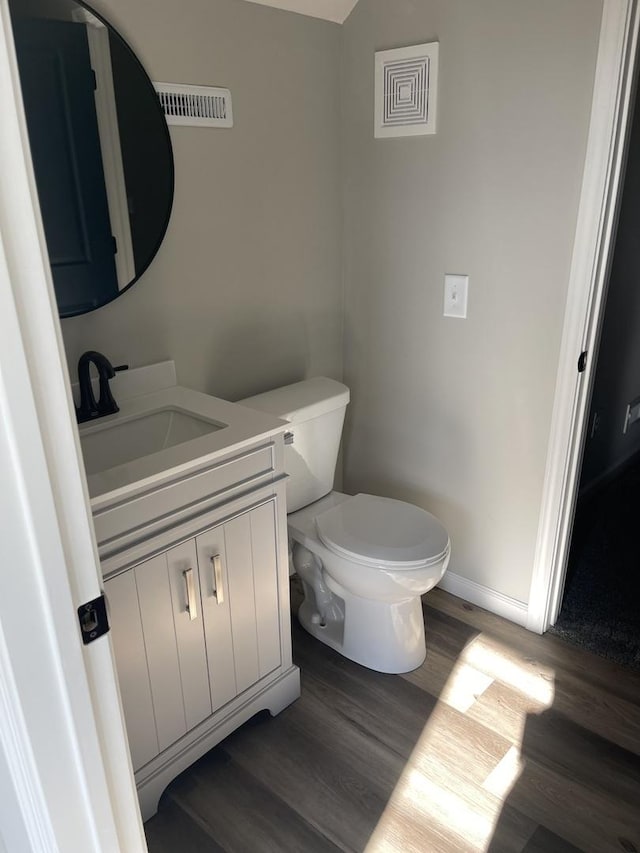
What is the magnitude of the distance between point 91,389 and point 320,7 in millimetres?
1378

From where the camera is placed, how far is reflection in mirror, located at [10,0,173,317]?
57.6 inches

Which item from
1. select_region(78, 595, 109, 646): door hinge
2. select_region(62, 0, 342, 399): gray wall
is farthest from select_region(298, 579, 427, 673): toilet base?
select_region(78, 595, 109, 646): door hinge

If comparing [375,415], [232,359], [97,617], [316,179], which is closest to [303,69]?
[316,179]

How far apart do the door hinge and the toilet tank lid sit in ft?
3.76

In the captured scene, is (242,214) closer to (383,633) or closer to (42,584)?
(383,633)

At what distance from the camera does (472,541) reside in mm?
2312

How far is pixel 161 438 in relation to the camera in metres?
1.75

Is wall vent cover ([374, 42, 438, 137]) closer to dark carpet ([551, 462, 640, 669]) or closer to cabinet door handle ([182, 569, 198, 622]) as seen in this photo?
cabinet door handle ([182, 569, 198, 622])

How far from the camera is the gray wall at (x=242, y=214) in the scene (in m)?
1.74

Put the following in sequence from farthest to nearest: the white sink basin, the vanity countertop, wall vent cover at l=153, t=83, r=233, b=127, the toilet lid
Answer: the toilet lid < wall vent cover at l=153, t=83, r=233, b=127 < the white sink basin < the vanity countertop

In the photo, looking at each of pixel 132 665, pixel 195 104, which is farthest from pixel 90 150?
pixel 132 665

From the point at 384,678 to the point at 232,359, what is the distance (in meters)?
1.12

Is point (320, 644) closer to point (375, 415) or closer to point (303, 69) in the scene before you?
point (375, 415)

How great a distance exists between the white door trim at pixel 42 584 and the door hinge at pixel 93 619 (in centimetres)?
Answer: 1
